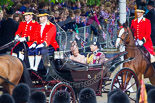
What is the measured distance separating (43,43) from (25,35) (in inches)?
22.5

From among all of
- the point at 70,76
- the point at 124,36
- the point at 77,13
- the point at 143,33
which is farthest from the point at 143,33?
the point at 77,13

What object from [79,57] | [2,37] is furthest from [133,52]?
[2,37]

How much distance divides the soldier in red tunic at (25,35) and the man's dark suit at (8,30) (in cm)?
175

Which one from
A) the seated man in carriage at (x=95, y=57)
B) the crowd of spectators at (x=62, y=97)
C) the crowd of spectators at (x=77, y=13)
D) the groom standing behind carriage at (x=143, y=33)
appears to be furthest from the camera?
the crowd of spectators at (x=77, y=13)

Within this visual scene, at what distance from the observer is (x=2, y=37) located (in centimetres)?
1464

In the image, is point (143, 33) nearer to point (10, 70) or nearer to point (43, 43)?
point (43, 43)

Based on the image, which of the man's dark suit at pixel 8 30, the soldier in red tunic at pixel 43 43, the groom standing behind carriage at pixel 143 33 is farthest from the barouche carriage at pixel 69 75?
the man's dark suit at pixel 8 30

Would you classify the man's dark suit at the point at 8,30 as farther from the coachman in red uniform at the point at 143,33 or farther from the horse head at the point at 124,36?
the coachman in red uniform at the point at 143,33

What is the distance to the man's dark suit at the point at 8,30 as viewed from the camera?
562 inches

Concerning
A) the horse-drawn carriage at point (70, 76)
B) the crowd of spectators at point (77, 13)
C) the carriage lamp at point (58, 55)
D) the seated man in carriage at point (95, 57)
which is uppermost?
the crowd of spectators at point (77, 13)

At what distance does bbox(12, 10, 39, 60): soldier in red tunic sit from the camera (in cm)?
1200

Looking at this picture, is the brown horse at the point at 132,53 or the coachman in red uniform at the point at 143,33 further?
the coachman in red uniform at the point at 143,33

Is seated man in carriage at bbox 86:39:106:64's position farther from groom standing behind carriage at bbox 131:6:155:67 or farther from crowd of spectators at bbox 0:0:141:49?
crowd of spectators at bbox 0:0:141:49

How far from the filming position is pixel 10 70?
1108 centimetres
